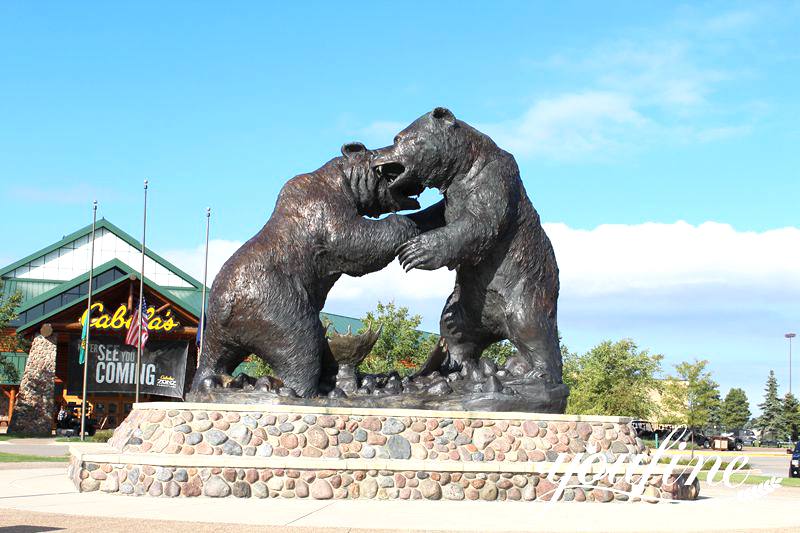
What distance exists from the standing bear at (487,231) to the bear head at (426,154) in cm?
1

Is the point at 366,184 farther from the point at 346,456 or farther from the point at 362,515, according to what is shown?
the point at 362,515

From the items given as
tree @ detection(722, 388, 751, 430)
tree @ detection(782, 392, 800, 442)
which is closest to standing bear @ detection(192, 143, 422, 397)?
tree @ detection(782, 392, 800, 442)

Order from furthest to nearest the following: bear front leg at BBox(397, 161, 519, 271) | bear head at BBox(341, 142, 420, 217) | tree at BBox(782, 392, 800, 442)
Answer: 1. tree at BBox(782, 392, 800, 442)
2. bear head at BBox(341, 142, 420, 217)
3. bear front leg at BBox(397, 161, 519, 271)

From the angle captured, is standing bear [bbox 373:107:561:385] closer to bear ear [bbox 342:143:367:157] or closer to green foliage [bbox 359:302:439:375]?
bear ear [bbox 342:143:367:157]


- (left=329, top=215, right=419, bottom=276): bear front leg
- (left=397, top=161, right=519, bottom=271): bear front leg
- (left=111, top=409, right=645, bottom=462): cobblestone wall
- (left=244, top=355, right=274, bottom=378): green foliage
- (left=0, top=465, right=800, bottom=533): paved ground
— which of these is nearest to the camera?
(left=0, top=465, right=800, bottom=533): paved ground

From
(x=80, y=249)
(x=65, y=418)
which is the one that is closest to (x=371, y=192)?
(x=65, y=418)

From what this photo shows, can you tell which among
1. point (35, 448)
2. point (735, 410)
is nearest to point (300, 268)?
point (35, 448)

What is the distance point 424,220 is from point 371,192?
855mm

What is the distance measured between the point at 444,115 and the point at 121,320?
24.9 metres

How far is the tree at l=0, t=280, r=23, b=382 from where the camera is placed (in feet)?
108

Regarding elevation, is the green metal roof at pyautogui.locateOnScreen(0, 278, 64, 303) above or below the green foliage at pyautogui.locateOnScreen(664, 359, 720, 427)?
above

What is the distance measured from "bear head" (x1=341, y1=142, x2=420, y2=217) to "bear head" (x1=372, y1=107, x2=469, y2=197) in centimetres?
8

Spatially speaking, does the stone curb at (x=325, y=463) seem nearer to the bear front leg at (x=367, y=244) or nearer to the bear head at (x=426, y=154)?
the bear front leg at (x=367, y=244)

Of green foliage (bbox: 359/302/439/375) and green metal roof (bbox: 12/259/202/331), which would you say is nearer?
green foliage (bbox: 359/302/439/375)
